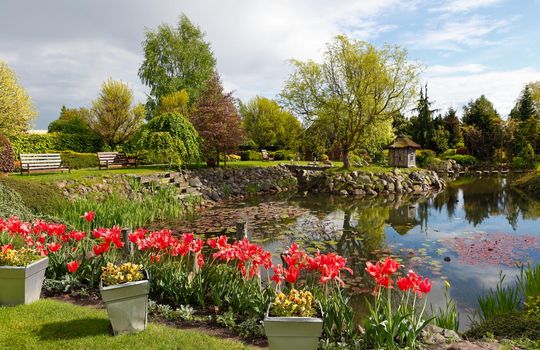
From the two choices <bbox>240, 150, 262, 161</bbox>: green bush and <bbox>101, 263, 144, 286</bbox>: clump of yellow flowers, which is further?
<bbox>240, 150, 262, 161</bbox>: green bush

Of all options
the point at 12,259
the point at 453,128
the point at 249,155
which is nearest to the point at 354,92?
the point at 249,155

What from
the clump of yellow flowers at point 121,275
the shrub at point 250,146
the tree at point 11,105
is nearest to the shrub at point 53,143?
the tree at point 11,105

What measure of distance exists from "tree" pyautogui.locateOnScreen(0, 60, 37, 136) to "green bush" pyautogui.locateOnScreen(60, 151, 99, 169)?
413cm

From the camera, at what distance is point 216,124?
1998cm

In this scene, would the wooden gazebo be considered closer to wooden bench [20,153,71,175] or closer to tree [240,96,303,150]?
tree [240,96,303,150]

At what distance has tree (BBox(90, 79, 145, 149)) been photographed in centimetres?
2573

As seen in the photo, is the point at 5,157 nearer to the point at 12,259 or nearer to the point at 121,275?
the point at 12,259

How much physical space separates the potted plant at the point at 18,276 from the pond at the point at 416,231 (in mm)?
4423

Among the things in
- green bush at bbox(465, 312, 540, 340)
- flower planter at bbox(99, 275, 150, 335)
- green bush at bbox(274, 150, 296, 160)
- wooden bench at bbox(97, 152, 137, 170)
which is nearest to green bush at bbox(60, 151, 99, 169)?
wooden bench at bbox(97, 152, 137, 170)

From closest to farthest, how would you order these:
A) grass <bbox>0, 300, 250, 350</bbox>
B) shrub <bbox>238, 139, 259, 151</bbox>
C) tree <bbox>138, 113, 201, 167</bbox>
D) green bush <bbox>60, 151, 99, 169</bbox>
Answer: grass <bbox>0, 300, 250, 350</bbox>
tree <bbox>138, 113, 201, 167</bbox>
green bush <bbox>60, 151, 99, 169</bbox>
shrub <bbox>238, 139, 259, 151</bbox>

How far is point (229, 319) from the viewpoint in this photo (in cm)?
411

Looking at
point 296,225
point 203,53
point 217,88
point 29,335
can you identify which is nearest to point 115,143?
point 217,88

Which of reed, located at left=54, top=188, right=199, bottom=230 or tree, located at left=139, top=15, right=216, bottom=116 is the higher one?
tree, located at left=139, top=15, right=216, bottom=116

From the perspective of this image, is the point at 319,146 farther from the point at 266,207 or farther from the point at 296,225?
the point at 296,225
